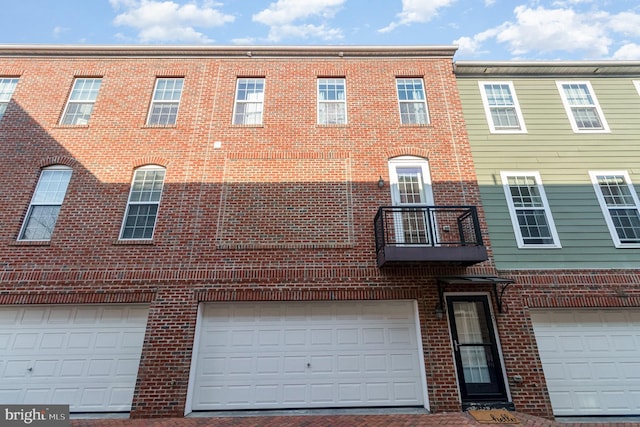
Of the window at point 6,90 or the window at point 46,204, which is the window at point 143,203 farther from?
the window at point 6,90

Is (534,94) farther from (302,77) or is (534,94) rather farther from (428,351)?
(428,351)

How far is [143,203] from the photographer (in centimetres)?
709

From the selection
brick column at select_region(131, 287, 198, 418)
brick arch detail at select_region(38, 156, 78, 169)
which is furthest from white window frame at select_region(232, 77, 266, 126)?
brick column at select_region(131, 287, 198, 418)

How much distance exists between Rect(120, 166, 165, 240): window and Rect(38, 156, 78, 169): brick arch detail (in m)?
1.56

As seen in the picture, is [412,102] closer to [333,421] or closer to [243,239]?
[243,239]

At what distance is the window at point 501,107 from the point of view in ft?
26.2

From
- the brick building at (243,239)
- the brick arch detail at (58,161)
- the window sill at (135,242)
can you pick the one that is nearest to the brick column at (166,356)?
the brick building at (243,239)

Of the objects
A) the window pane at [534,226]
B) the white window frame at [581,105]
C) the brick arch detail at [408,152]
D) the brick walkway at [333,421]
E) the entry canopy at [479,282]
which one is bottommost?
the brick walkway at [333,421]

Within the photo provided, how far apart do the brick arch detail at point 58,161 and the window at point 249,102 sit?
4092mm

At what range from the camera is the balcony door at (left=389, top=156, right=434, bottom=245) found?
679 cm

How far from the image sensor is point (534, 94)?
27.2 ft

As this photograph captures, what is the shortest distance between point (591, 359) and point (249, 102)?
10061 mm

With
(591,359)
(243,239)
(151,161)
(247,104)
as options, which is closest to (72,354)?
(243,239)

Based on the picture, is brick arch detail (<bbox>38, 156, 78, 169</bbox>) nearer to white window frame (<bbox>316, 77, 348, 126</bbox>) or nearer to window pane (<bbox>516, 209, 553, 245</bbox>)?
white window frame (<bbox>316, 77, 348, 126</bbox>)
